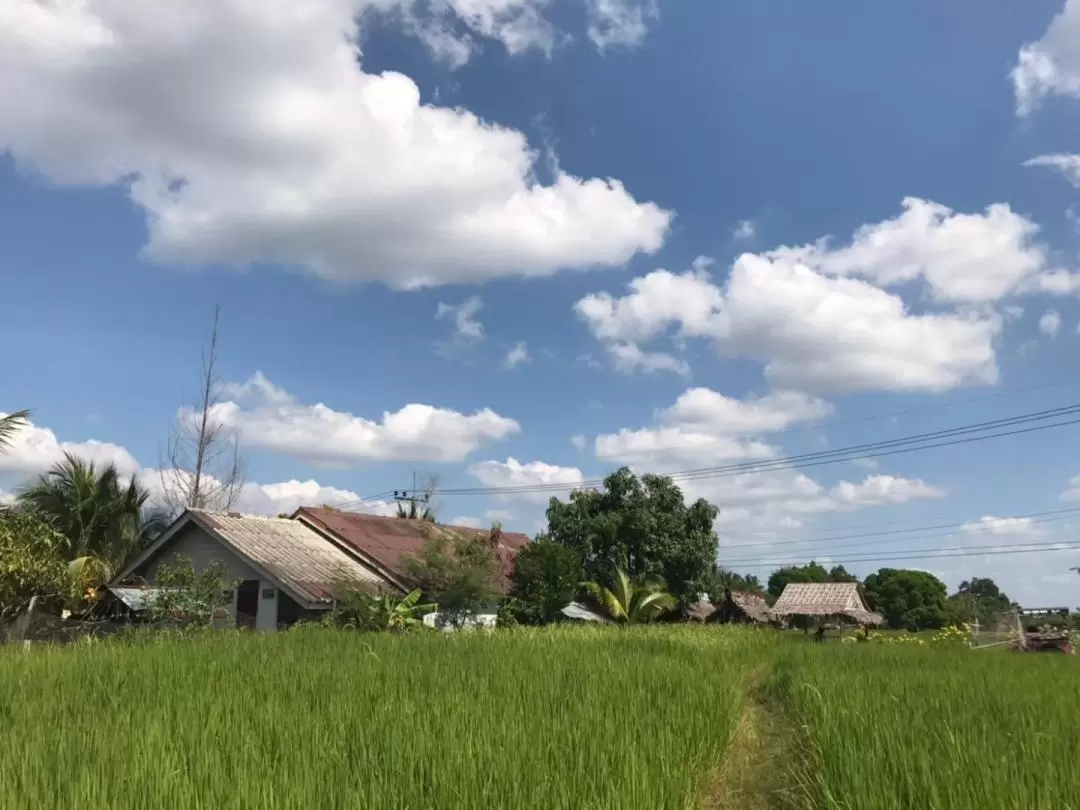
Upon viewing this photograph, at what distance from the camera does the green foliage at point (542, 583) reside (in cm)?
2269

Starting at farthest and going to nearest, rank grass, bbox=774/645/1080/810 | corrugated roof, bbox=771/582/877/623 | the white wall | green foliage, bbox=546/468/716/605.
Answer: corrugated roof, bbox=771/582/877/623, green foliage, bbox=546/468/716/605, the white wall, grass, bbox=774/645/1080/810

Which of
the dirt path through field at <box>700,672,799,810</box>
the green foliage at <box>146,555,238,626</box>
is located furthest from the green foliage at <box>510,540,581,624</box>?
the dirt path through field at <box>700,672,799,810</box>

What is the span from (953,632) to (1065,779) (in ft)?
71.6

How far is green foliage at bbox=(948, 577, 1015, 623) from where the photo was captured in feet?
195

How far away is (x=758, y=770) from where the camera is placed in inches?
249

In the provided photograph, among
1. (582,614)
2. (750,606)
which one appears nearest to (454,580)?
(582,614)

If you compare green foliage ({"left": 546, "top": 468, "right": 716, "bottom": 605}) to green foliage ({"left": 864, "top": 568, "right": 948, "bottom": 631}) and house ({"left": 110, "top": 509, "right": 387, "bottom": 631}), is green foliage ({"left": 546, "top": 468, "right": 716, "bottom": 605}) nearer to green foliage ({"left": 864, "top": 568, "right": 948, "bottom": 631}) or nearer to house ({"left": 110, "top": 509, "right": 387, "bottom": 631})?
house ({"left": 110, "top": 509, "right": 387, "bottom": 631})

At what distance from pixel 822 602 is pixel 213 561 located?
1171 inches

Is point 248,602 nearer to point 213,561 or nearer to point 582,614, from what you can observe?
point 213,561

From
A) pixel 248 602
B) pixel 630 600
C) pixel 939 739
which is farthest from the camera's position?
pixel 630 600

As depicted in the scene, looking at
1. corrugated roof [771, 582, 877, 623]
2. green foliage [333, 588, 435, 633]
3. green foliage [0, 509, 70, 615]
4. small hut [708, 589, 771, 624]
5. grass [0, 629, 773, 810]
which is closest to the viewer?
grass [0, 629, 773, 810]

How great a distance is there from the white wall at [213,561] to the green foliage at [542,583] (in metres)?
6.77

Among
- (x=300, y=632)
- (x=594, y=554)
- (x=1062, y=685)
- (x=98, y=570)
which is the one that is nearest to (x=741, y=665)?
(x=1062, y=685)

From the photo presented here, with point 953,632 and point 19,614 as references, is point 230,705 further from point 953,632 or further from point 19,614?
point 953,632
